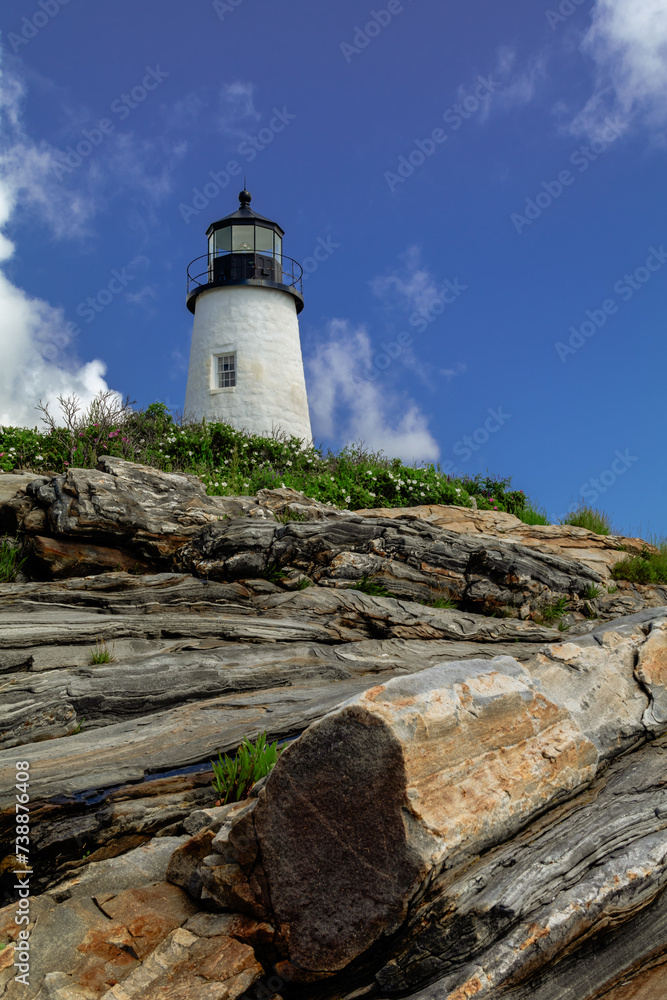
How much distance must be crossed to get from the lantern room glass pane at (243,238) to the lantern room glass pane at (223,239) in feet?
0.69

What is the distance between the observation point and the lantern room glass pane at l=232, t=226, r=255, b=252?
103 feet

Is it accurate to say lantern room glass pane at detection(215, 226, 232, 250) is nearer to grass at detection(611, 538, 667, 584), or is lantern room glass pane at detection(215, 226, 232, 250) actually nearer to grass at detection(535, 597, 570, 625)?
grass at detection(611, 538, 667, 584)

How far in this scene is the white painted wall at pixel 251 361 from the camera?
28453mm

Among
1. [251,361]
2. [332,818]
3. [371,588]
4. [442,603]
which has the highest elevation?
[251,361]

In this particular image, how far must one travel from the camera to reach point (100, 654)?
828 centimetres

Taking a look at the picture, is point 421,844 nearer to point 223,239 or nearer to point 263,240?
point 263,240

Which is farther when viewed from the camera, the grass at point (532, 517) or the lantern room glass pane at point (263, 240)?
the lantern room glass pane at point (263, 240)

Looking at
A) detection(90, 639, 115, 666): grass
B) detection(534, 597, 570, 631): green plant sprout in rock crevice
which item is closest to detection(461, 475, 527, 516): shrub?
detection(534, 597, 570, 631): green plant sprout in rock crevice

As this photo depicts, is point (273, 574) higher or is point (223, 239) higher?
point (223, 239)

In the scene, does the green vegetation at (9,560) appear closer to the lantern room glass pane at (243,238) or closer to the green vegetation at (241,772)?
the green vegetation at (241,772)

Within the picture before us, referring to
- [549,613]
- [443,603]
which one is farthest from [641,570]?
[443,603]

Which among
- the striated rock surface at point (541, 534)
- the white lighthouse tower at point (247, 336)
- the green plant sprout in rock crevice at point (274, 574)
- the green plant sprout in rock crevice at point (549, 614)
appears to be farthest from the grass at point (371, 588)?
the white lighthouse tower at point (247, 336)

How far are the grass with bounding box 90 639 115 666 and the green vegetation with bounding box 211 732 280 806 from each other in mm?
2937

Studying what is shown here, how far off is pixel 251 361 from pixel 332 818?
26.0m
